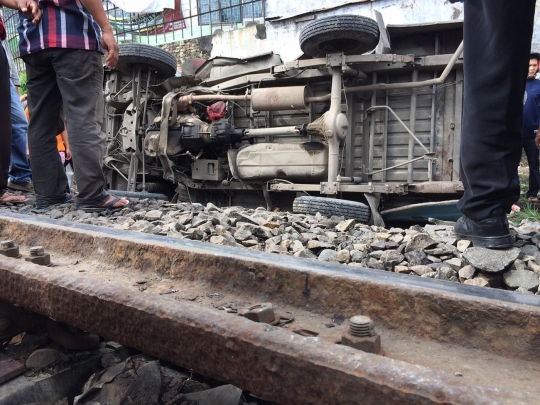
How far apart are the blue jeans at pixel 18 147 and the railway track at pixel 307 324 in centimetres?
373

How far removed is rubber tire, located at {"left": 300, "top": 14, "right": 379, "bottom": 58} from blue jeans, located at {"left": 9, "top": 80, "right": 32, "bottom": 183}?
3143 millimetres

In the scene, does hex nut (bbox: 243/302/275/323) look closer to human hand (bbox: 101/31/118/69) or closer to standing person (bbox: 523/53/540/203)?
human hand (bbox: 101/31/118/69)

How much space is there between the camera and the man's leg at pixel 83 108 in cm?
295

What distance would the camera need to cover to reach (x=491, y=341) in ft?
2.90

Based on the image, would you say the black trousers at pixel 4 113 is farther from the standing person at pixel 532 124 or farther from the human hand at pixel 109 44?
the standing person at pixel 532 124

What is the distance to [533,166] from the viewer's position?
586 cm

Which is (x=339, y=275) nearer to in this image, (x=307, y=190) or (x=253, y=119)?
(x=307, y=190)

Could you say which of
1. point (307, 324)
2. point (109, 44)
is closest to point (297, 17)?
point (109, 44)

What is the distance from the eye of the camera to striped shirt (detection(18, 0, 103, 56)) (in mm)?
2910

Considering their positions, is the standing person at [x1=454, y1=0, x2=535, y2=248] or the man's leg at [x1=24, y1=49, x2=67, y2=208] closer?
the standing person at [x1=454, y1=0, x2=535, y2=248]

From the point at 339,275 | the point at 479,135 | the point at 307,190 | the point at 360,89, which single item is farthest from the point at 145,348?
the point at 360,89

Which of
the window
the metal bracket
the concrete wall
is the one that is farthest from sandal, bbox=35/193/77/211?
the window

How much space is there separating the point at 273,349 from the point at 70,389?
86 centimetres

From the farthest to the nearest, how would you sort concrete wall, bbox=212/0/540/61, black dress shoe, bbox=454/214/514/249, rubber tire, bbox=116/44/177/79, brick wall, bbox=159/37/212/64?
brick wall, bbox=159/37/212/64 → concrete wall, bbox=212/0/540/61 → rubber tire, bbox=116/44/177/79 → black dress shoe, bbox=454/214/514/249
